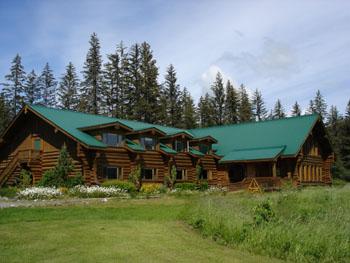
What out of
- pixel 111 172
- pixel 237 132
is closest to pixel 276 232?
pixel 111 172

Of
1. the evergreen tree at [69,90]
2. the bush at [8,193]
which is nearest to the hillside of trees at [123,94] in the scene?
the evergreen tree at [69,90]

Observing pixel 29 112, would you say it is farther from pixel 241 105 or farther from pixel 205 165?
pixel 241 105

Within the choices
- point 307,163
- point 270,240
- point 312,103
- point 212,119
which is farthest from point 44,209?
point 312,103

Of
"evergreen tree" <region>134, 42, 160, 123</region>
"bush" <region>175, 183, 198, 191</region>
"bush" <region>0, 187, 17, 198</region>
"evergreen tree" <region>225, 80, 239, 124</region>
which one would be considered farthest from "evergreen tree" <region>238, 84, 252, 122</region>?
"bush" <region>0, 187, 17, 198</region>

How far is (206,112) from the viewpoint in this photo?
3091 inches

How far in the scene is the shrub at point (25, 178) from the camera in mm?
32803

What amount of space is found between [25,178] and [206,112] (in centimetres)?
4914

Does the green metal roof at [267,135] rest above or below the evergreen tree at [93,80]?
below

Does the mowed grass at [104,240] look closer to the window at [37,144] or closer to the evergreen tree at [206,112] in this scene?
the window at [37,144]

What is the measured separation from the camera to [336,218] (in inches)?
524

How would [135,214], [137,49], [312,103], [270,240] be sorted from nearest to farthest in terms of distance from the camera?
[270,240]
[135,214]
[137,49]
[312,103]

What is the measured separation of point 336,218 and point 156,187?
71.6 feet

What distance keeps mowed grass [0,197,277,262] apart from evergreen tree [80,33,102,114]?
48.9 meters

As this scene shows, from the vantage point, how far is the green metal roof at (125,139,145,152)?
34372 millimetres
